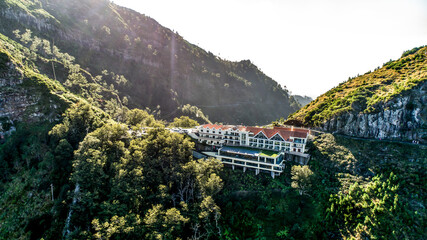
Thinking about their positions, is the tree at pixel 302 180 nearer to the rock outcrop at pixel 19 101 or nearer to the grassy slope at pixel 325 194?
the grassy slope at pixel 325 194

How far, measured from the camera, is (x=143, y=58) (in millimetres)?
142375

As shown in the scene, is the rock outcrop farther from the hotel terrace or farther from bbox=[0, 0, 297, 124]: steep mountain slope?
bbox=[0, 0, 297, 124]: steep mountain slope

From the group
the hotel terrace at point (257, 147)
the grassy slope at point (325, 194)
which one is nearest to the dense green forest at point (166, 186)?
the grassy slope at point (325, 194)

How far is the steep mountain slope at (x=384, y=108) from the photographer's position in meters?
46.6

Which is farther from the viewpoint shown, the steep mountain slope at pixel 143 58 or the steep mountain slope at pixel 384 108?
the steep mountain slope at pixel 143 58

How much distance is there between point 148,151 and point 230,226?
75.9ft

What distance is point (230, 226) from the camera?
39750 millimetres

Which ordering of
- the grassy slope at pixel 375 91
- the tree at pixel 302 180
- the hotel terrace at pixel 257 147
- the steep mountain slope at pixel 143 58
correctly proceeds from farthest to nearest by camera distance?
the steep mountain slope at pixel 143 58 < the grassy slope at pixel 375 91 < the hotel terrace at pixel 257 147 < the tree at pixel 302 180

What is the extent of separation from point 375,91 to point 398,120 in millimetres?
11954

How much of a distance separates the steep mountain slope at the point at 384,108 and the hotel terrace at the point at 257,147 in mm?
11246

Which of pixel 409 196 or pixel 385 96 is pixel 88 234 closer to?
pixel 409 196

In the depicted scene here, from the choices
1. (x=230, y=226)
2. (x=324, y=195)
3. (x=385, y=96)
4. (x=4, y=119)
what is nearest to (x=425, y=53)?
(x=385, y=96)

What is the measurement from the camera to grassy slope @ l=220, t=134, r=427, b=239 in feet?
118

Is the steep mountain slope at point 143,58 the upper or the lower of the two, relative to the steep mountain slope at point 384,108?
upper
